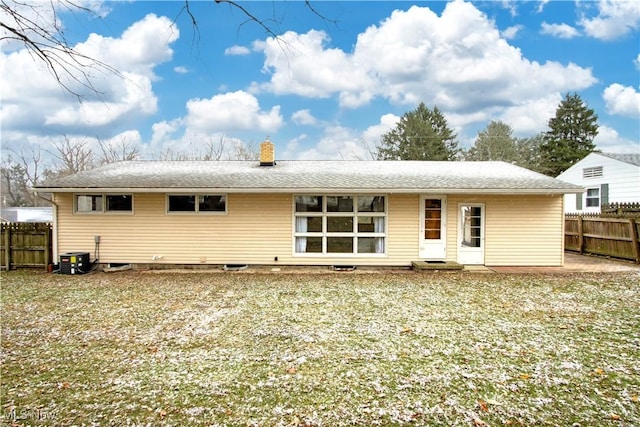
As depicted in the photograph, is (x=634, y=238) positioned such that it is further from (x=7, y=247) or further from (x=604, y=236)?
(x=7, y=247)

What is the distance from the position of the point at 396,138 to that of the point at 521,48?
1699 centimetres

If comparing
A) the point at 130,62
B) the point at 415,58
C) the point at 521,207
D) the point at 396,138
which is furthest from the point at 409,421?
the point at 396,138

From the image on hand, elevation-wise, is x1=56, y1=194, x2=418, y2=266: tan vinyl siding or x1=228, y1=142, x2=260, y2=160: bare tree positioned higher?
x1=228, y1=142, x2=260, y2=160: bare tree

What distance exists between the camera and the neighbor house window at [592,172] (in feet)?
54.3

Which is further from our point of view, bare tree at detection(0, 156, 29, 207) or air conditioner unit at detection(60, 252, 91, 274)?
bare tree at detection(0, 156, 29, 207)

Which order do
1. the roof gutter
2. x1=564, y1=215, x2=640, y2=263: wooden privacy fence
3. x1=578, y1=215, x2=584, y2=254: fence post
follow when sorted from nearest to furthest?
1. the roof gutter
2. x1=564, y1=215, x2=640, y2=263: wooden privacy fence
3. x1=578, y1=215, x2=584, y2=254: fence post

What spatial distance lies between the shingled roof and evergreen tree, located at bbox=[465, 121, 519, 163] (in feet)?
77.2

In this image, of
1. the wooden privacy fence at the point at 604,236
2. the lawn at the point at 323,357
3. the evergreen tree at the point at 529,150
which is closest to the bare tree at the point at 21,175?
the lawn at the point at 323,357

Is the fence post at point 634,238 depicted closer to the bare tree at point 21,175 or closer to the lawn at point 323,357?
the lawn at point 323,357

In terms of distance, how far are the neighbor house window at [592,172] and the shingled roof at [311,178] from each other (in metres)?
7.28

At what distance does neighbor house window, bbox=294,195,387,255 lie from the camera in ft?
32.8

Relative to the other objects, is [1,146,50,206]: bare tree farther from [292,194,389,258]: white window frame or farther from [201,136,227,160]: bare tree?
[292,194,389,258]: white window frame

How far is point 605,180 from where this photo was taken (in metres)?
16.1

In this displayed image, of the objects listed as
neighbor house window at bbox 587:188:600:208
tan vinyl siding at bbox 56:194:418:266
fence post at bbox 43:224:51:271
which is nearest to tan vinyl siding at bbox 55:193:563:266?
tan vinyl siding at bbox 56:194:418:266
